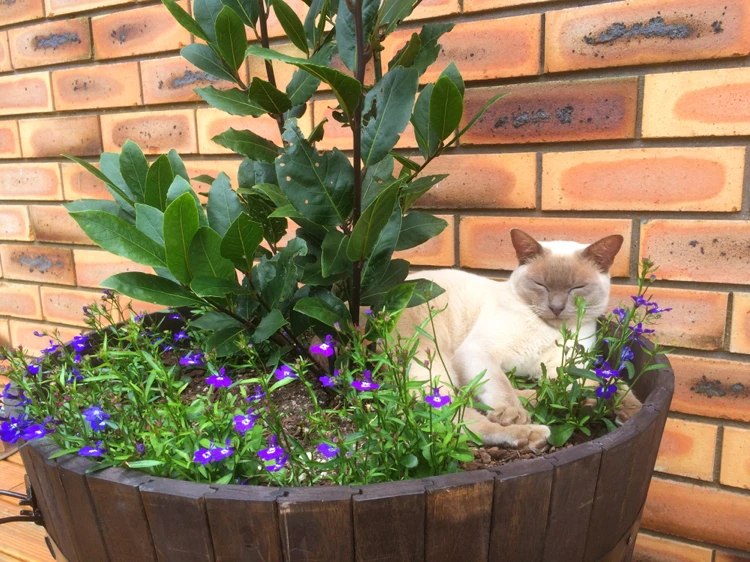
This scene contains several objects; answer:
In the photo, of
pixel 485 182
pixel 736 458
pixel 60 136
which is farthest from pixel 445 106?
pixel 60 136

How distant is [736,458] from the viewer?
1132 millimetres

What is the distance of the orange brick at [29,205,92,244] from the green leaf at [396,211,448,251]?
51.6 inches

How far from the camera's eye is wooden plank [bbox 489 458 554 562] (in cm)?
49

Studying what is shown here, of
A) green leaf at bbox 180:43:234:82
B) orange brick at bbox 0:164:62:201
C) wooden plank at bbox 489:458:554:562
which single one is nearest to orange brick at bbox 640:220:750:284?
wooden plank at bbox 489:458:554:562

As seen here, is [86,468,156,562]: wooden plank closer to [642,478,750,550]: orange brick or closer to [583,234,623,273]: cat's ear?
[583,234,623,273]: cat's ear

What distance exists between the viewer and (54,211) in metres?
1.76

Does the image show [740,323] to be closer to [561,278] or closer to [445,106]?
[561,278]

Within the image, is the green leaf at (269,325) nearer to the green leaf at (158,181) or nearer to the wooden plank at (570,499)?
the green leaf at (158,181)

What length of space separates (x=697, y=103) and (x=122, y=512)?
1.17m

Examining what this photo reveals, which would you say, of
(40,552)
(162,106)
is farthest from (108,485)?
(162,106)

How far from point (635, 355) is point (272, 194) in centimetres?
63

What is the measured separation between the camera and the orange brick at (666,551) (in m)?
1.21

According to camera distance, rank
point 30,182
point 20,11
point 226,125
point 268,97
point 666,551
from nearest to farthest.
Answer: point 268,97
point 666,551
point 226,125
point 20,11
point 30,182

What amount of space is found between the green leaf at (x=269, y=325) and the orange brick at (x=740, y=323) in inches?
36.8
